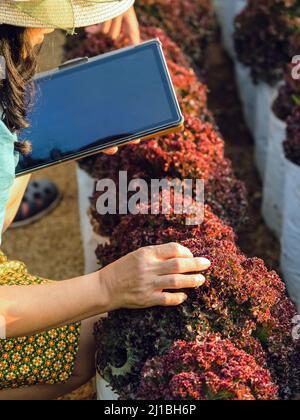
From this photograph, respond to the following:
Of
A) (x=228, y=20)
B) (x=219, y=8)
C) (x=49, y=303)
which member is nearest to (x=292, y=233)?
(x=49, y=303)

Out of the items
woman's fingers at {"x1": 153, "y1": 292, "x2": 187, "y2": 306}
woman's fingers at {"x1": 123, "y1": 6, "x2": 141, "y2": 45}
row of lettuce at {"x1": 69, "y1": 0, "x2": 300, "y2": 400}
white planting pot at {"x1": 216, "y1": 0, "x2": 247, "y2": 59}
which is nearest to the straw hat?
row of lettuce at {"x1": 69, "y1": 0, "x2": 300, "y2": 400}

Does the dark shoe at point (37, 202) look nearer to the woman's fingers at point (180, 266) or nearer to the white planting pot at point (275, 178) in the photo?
the white planting pot at point (275, 178)

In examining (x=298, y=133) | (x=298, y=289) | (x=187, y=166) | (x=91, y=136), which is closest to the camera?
(x=91, y=136)

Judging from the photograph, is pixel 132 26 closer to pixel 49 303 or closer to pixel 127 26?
pixel 127 26

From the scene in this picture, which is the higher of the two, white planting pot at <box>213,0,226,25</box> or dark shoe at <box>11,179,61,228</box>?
white planting pot at <box>213,0,226,25</box>

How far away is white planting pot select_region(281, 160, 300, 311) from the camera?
3.02m

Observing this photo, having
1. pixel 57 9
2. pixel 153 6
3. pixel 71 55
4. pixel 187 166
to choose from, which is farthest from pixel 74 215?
pixel 57 9

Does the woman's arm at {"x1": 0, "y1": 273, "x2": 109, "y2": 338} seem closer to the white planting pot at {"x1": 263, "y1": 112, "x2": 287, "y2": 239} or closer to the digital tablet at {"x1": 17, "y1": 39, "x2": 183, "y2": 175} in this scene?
the digital tablet at {"x1": 17, "y1": 39, "x2": 183, "y2": 175}

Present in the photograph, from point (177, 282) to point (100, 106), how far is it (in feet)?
2.72

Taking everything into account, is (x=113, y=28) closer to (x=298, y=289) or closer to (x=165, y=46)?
(x=165, y=46)

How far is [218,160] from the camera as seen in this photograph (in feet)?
9.41

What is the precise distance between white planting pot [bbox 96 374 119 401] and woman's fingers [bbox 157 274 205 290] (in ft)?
1.23

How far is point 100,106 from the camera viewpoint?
2531mm

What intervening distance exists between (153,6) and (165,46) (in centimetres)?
77
